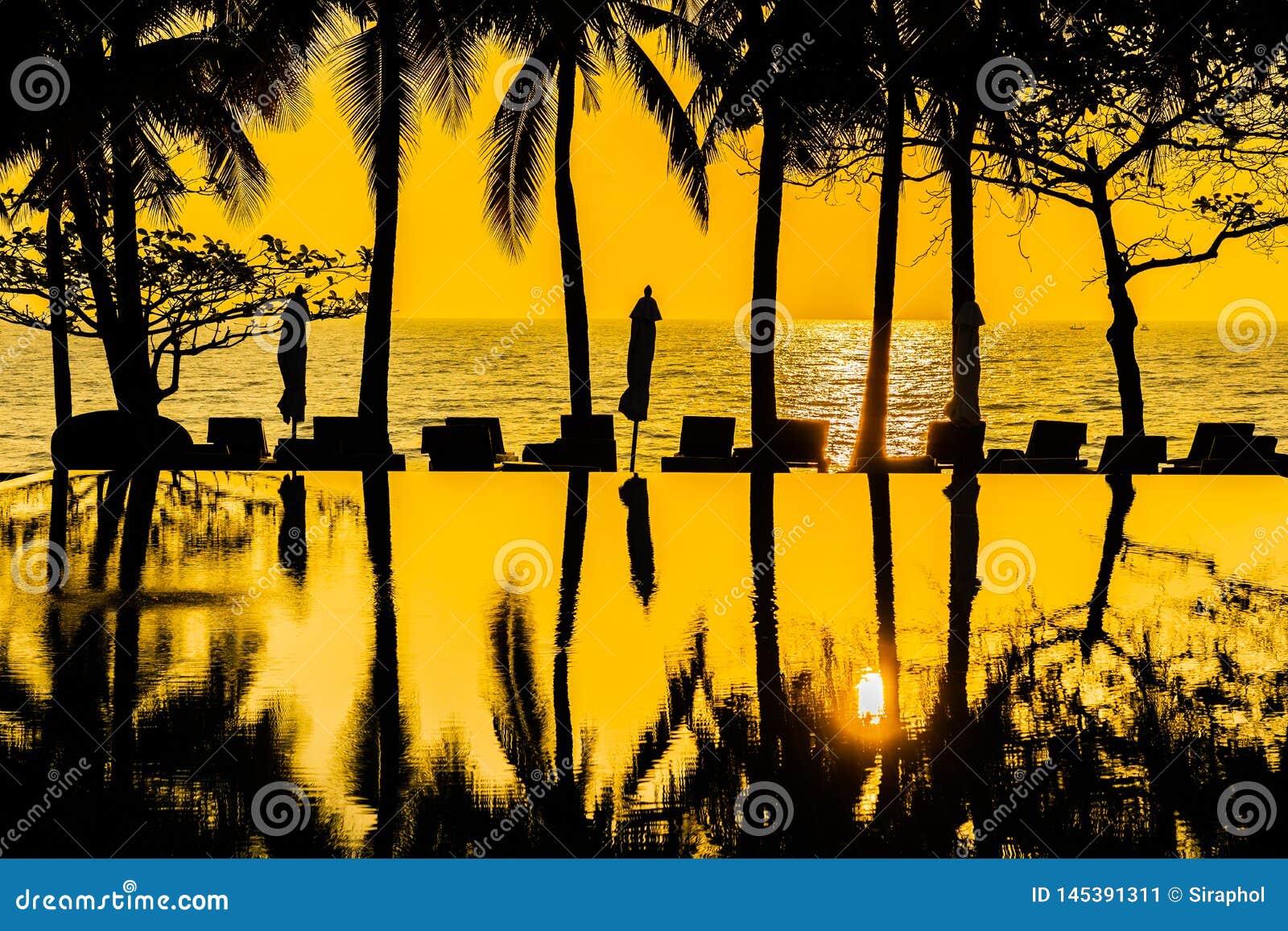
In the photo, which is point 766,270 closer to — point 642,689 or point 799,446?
point 799,446

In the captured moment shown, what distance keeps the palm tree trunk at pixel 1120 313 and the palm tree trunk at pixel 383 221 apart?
12990 mm

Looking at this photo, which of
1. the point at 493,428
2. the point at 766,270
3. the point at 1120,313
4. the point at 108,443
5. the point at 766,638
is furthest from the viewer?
the point at 1120,313

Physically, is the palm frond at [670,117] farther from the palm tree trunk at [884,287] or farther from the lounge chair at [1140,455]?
the lounge chair at [1140,455]

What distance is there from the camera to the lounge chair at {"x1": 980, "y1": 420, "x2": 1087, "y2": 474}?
22469 millimetres

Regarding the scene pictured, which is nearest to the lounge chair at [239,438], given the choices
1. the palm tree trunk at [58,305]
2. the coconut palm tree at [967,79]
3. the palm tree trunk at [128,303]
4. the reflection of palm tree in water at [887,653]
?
the palm tree trunk at [128,303]

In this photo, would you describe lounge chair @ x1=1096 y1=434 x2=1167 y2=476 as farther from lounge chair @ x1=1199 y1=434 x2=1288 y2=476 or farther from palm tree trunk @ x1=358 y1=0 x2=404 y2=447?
palm tree trunk @ x1=358 y1=0 x2=404 y2=447

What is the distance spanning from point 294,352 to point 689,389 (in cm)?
8508

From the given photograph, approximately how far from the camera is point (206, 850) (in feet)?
15.8

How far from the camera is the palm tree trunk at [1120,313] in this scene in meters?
26.8

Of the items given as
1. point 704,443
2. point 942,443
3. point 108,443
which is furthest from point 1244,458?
point 108,443

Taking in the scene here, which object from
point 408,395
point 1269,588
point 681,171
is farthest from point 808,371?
point 1269,588

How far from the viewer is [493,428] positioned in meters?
24.5

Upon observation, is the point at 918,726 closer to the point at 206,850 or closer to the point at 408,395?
the point at 206,850

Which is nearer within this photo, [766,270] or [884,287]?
[884,287]
